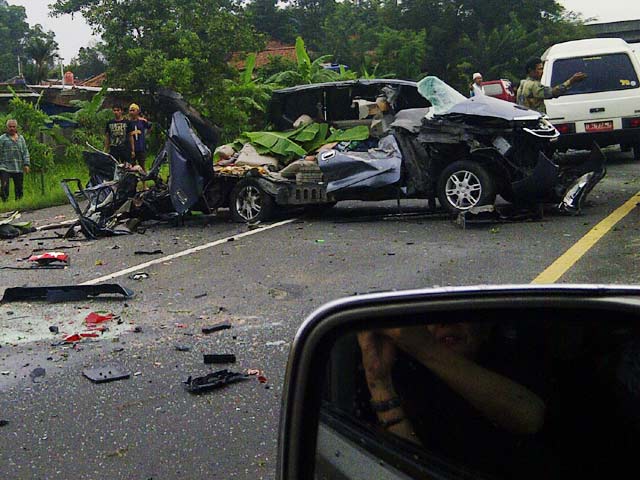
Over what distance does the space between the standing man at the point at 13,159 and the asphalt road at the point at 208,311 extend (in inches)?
229

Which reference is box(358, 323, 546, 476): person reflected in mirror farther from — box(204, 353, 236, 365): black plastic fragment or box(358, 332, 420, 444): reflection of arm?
box(204, 353, 236, 365): black plastic fragment

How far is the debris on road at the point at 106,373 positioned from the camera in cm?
609

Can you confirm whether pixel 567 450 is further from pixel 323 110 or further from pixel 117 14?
pixel 117 14

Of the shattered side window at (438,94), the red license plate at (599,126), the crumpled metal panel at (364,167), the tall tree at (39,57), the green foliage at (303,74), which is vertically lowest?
the crumpled metal panel at (364,167)

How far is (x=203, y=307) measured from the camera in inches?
322

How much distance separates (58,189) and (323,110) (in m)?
8.73

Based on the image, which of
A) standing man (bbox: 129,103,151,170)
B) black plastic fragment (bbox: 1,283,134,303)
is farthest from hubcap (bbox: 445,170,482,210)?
standing man (bbox: 129,103,151,170)

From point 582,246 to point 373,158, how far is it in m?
3.52

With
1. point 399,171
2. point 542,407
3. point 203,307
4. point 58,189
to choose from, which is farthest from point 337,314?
point 58,189

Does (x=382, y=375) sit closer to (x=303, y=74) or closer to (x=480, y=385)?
(x=480, y=385)

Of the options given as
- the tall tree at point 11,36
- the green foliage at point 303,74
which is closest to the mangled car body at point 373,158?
the green foliage at point 303,74

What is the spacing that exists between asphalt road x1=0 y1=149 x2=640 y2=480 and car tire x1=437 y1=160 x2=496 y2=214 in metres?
0.34

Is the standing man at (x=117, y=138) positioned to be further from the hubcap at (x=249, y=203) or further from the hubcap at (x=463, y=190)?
the hubcap at (x=463, y=190)

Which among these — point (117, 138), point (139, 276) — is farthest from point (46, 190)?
point (139, 276)
